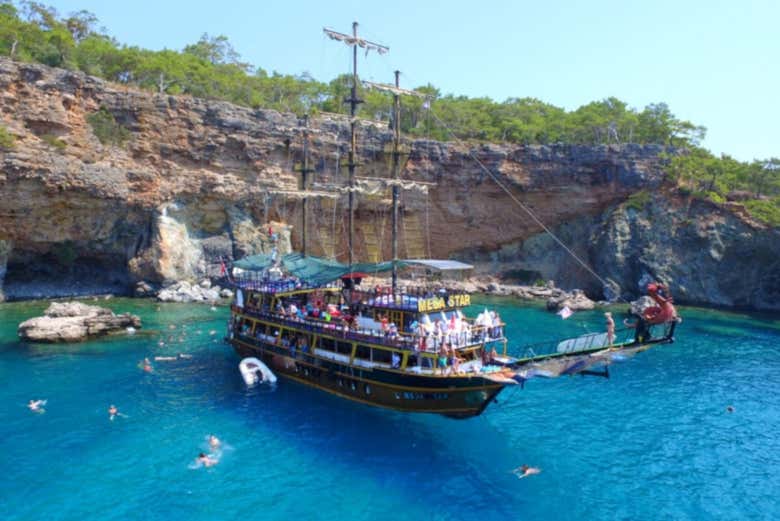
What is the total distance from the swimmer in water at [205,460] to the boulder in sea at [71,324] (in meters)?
19.1

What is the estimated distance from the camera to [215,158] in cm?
5097

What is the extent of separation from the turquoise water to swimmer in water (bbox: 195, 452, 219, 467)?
278 mm

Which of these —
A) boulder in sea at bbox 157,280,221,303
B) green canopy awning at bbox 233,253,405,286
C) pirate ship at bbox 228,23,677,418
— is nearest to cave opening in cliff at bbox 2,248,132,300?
boulder in sea at bbox 157,280,221,303

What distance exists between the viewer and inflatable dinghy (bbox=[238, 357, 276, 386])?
980 inches

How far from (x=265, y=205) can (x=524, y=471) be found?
38433 millimetres

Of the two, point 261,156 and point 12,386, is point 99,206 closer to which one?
point 261,156

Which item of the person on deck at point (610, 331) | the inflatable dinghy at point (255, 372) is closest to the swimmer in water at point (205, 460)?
the inflatable dinghy at point (255, 372)

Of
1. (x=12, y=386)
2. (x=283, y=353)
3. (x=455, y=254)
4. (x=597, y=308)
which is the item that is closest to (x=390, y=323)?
(x=283, y=353)

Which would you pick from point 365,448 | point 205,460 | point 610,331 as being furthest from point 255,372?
point 610,331

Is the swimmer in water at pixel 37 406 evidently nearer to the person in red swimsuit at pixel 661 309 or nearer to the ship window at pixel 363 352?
the ship window at pixel 363 352

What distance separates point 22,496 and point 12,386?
1066 centimetres

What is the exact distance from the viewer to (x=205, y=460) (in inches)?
668

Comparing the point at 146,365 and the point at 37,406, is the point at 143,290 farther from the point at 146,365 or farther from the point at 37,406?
the point at 37,406

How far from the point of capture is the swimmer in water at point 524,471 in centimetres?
1667
